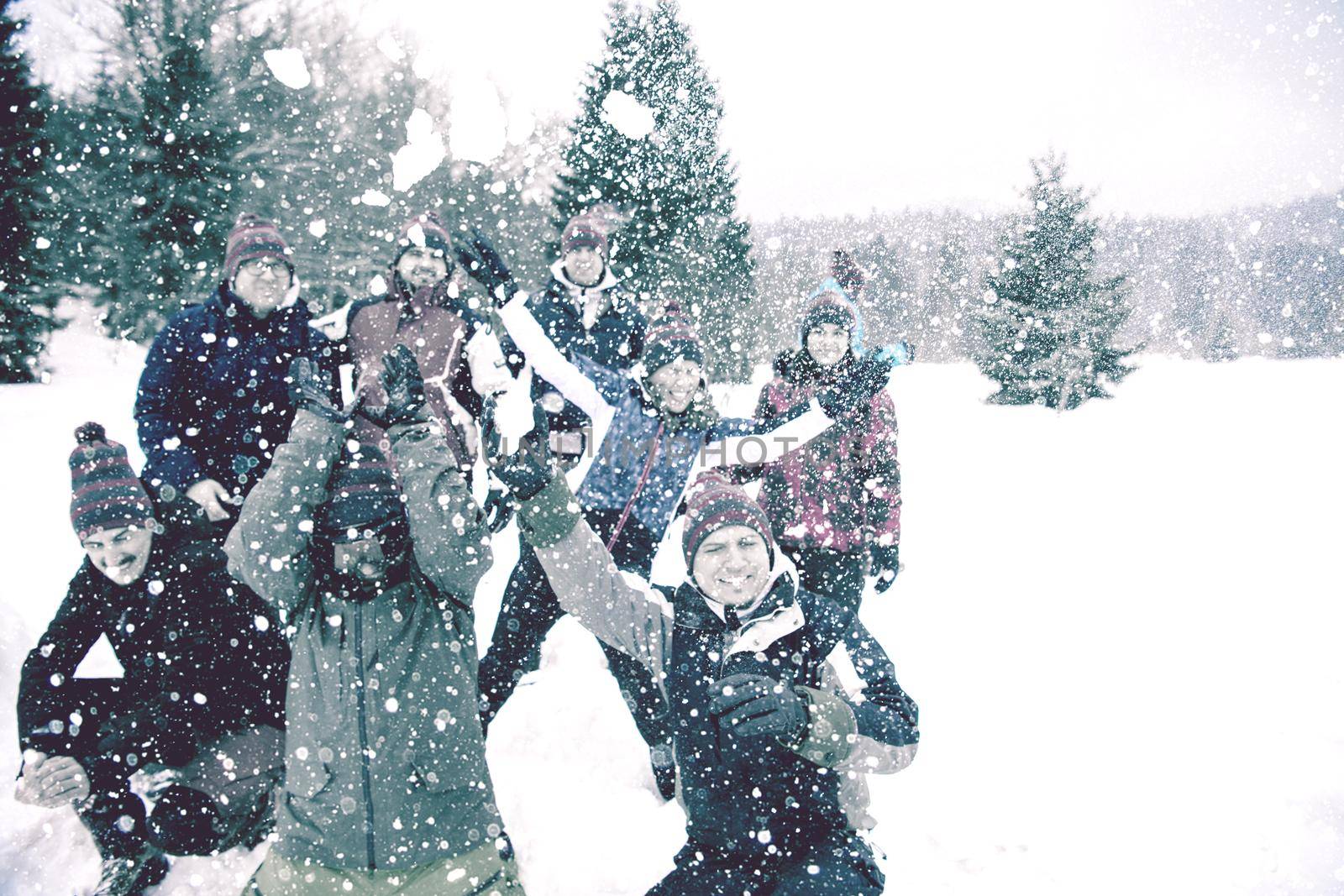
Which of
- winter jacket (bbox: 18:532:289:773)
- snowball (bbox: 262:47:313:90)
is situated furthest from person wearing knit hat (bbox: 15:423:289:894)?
snowball (bbox: 262:47:313:90)

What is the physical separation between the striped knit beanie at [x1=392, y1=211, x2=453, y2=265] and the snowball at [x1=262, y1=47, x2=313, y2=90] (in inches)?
871

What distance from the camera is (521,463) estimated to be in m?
2.20

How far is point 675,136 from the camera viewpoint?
1734cm

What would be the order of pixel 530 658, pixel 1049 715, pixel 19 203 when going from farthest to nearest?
pixel 19 203, pixel 1049 715, pixel 530 658

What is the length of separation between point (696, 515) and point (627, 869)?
59.6 inches

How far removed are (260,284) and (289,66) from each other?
76.3 ft

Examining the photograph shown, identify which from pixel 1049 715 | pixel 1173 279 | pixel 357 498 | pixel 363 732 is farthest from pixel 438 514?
pixel 1173 279

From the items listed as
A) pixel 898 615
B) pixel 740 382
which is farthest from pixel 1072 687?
pixel 740 382

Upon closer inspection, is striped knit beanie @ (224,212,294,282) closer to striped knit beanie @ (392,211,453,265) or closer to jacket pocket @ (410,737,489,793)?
striped knit beanie @ (392,211,453,265)

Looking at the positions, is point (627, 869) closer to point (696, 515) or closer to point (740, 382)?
point (696, 515)

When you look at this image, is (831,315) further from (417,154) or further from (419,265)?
(417,154)

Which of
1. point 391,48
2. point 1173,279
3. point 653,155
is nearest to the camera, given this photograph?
point 653,155

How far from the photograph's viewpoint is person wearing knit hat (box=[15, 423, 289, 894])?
2.53m

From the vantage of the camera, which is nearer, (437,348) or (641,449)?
(641,449)
